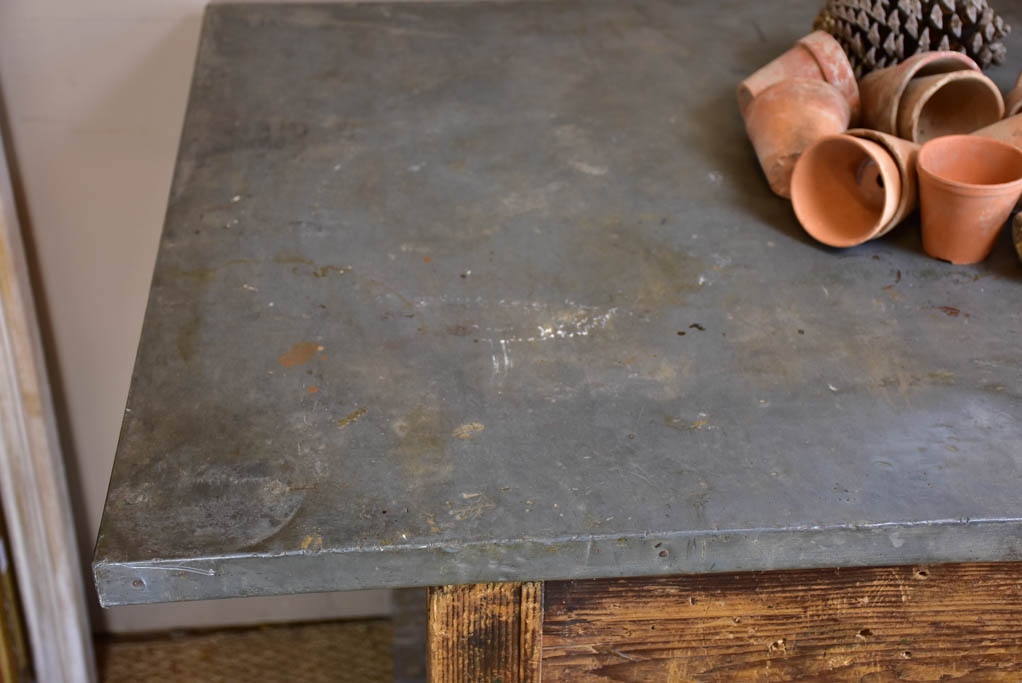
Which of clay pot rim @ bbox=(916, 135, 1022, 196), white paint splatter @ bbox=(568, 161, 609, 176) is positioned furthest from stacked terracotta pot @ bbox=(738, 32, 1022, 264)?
white paint splatter @ bbox=(568, 161, 609, 176)

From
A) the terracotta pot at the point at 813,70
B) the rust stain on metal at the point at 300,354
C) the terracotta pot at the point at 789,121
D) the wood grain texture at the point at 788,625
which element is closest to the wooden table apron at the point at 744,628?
the wood grain texture at the point at 788,625

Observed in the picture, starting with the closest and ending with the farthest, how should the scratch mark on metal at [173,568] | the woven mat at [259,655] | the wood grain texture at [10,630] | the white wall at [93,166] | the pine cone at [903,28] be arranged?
the scratch mark on metal at [173,568] < the pine cone at [903,28] < the white wall at [93,166] < the wood grain texture at [10,630] < the woven mat at [259,655]

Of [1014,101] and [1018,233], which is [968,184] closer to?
[1018,233]

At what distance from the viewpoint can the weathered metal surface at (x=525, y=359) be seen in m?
0.67

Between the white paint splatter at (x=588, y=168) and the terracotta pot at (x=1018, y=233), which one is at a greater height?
the terracotta pot at (x=1018, y=233)

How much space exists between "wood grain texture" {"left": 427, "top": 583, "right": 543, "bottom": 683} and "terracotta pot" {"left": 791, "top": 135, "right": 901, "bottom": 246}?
1.58 ft

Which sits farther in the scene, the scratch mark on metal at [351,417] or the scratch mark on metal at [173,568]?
the scratch mark on metal at [351,417]

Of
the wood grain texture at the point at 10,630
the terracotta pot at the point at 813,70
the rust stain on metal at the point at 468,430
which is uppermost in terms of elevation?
the terracotta pot at the point at 813,70

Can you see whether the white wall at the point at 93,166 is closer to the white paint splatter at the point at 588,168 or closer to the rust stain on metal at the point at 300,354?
the white paint splatter at the point at 588,168

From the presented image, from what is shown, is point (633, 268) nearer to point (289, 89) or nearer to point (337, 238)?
point (337, 238)

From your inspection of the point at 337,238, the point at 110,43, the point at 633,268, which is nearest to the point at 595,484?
the point at 633,268

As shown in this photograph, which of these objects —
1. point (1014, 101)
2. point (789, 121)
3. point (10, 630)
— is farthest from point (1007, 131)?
point (10, 630)

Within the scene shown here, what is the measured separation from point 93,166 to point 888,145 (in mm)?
1190

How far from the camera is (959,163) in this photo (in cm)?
97
